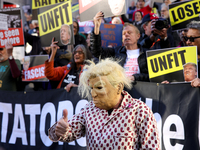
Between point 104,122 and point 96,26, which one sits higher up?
point 96,26

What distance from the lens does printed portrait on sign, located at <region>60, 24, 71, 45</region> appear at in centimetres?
479

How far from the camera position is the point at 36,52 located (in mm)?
6430

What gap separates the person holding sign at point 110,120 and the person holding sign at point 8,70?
3.34 m

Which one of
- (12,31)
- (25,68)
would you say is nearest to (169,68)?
(25,68)

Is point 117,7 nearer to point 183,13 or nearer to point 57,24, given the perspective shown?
point 183,13

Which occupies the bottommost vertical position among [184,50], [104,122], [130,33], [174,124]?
[174,124]

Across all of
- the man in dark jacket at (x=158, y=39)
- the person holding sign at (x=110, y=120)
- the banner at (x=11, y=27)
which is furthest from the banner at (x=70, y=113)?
the person holding sign at (x=110, y=120)

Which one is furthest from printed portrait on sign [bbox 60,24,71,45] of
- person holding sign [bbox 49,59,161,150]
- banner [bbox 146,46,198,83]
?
person holding sign [bbox 49,59,161,150]

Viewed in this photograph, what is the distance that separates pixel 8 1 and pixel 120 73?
1314 centimetres

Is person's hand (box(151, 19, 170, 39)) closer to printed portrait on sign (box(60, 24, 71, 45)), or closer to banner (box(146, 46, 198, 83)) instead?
banner (box(146, 46, 198, 83))

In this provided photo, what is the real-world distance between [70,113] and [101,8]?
1.68 m

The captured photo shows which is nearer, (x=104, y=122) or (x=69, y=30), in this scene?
(x=104, y=122)

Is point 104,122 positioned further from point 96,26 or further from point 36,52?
point 36,52

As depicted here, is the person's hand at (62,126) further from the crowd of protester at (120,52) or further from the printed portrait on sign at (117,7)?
the printed portrait on sign at (117,7)
